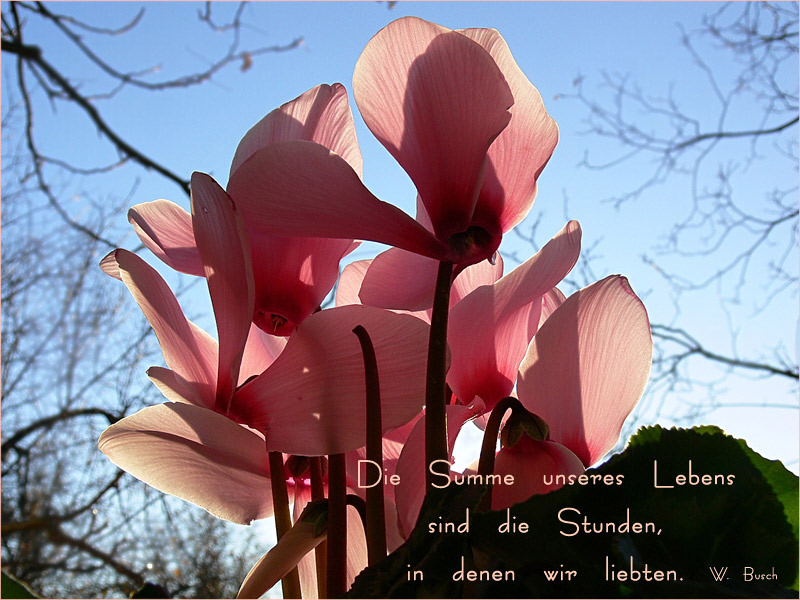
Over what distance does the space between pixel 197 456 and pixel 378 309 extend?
0.09 meters

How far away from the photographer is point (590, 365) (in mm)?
244

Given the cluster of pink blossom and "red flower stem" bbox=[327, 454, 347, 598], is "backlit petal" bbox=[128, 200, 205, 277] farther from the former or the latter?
"red flower stem" bbox=[327, 454, 347, 598]

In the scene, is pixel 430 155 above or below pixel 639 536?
above

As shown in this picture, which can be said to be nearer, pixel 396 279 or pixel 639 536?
pixel 639 536

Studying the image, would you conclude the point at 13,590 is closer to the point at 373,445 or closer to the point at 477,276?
the point at 373,445

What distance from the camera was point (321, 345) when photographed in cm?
23

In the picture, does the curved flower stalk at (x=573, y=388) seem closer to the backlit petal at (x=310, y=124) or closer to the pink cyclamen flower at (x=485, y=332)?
the pink cyclamen flower at (x=485, y=332)

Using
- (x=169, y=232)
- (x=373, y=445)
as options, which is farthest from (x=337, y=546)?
(x=169, y=232)

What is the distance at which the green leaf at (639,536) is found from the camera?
166mm

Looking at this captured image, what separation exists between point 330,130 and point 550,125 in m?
0.08

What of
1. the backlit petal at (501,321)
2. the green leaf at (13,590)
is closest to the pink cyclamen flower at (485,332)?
the backlit petal at (501,321)

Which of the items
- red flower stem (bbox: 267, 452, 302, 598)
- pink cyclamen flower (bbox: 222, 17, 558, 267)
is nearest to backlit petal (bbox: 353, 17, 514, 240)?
pink cyclamen flower (bbox: 222, 17, 558, 267)

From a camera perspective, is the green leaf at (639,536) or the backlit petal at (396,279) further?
the backlit petal at (396,279)

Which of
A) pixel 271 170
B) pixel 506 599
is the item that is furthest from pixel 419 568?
pixel 271 170
